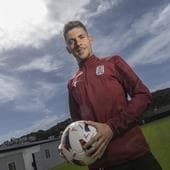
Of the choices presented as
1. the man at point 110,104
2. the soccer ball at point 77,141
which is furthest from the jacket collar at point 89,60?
the soccer ball at point 77,141

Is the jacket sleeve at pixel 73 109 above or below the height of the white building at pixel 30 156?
below

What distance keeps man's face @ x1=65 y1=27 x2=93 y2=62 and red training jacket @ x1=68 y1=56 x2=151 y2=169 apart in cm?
9

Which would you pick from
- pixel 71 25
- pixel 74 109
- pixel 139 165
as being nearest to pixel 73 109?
pixel 74 109

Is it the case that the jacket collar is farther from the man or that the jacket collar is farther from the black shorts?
the black shorts

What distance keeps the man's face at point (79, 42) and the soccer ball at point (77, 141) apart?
2.61 ft

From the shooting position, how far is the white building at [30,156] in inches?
2260

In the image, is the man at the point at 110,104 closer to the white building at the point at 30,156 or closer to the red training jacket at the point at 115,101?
the red training jacket at the point at 115,101

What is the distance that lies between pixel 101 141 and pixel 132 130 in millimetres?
484

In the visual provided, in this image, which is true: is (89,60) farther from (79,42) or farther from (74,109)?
(74,109)

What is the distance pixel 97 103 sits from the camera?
4.68 m

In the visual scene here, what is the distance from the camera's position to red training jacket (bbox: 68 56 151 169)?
4.54 meters

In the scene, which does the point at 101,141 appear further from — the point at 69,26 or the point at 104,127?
the point at 69,26

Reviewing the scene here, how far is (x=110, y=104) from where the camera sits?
4602mm

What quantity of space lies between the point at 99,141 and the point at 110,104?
47 centimetres
